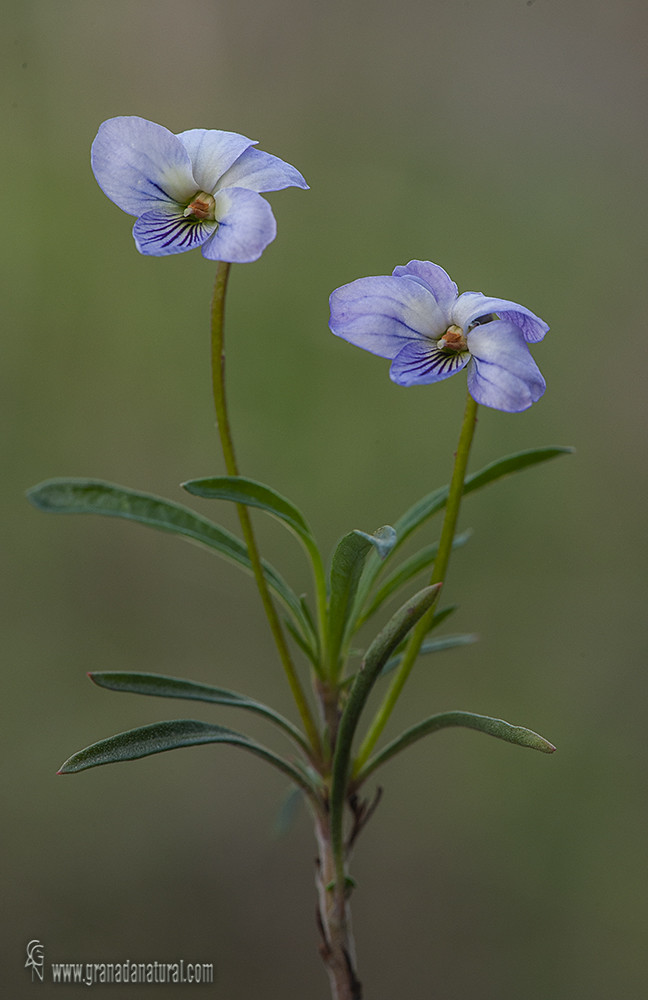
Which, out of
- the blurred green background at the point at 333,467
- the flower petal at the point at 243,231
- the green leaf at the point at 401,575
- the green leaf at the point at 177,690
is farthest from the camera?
the blurred green background at the point at 333,467

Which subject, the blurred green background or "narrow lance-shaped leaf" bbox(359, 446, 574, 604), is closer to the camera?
"narrow lance-shaped leaf" bbox(359, 446, 574, 604)

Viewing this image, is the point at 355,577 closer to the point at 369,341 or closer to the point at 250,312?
the point at 369,341

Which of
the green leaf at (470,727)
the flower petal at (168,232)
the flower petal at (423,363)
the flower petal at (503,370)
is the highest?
the flower petal at (168,232)

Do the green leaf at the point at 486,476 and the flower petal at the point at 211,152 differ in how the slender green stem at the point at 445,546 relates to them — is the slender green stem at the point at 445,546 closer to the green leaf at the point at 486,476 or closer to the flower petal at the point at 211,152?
the green leaf at the point at 486,476

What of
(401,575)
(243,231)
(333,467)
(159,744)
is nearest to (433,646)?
(401,575)

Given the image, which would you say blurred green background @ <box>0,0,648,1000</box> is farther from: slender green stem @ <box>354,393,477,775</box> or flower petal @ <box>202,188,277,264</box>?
flower petal @ <box>202,188,277,264</box>

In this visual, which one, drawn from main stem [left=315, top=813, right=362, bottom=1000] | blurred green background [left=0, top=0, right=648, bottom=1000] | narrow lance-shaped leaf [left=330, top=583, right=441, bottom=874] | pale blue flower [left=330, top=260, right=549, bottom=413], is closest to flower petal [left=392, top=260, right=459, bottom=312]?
pale blue flower [left=330, top=260, right=549, bottom=413]

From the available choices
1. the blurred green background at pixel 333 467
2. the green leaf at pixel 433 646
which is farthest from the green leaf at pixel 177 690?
the blurred green background at pixel 333 467
